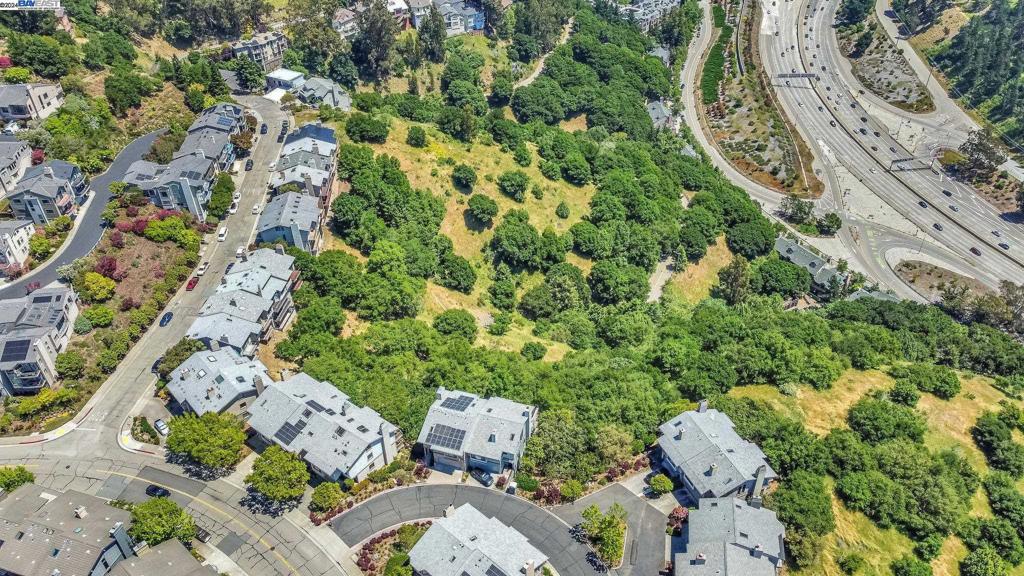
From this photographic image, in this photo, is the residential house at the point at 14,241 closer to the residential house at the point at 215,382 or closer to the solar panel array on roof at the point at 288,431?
the residential house at the point at 215,382

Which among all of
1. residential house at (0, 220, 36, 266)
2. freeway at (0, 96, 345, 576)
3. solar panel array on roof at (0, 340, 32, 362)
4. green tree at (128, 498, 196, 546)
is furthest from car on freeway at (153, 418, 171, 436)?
residential house at (0, 220, 36, 266)

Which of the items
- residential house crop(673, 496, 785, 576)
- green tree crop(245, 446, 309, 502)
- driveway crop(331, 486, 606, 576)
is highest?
residential house crop(673, 496, 785, 576)

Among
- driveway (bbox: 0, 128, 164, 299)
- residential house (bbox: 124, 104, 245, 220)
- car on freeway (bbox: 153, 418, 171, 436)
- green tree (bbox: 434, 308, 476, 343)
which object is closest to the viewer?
car on freeway (bbox: 153, 418, 171, 436)

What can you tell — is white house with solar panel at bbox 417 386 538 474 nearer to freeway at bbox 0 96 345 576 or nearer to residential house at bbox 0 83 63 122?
freeway at bbox 0 96 345 576

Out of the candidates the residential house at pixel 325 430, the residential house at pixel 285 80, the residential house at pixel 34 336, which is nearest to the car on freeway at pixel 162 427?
the residential house at pixel 325 430

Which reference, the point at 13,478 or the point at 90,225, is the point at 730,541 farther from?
the point at 90,225

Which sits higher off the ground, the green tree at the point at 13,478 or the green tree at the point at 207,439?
the green tree at the point at 207,439

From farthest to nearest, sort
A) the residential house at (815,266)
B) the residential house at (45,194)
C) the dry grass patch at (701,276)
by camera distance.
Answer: the residential house at (815,266) → the dry grass patch at (701,276) → the residential house at (45,194)
